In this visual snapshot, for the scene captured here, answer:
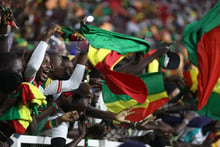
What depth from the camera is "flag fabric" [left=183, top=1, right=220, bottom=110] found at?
6.60m

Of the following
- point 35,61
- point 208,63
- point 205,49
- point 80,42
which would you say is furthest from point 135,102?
point 35,61

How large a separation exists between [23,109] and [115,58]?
7.19ft

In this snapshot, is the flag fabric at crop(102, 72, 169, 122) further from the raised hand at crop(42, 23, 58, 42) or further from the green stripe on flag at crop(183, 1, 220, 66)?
the raised hand at crop(42, 23, 58, 42)

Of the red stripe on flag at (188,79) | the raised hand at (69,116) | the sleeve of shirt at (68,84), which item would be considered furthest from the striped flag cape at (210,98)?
the raised hand at (69,116)

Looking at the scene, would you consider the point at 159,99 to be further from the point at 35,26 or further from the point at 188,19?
the point at 188,19

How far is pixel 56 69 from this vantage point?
572 cm

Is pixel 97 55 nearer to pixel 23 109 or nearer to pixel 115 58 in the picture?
pixel 115 58

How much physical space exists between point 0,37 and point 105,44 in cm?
120

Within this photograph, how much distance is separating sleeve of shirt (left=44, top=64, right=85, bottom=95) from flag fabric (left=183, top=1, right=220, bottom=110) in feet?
5.91

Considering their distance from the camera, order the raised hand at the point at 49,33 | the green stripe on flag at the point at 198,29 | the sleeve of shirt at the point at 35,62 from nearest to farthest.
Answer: the sleeve of shirt at the point at 35,62
the raised hand at the point at 49,33
the green stripe on flag at the point at 198,29

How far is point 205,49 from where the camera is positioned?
6781 millimetres

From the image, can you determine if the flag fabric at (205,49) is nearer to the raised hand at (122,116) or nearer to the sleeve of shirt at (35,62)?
the raised hand at (122,116)

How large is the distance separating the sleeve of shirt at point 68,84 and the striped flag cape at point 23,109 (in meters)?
0.91

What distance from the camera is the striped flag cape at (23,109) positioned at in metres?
4.31
